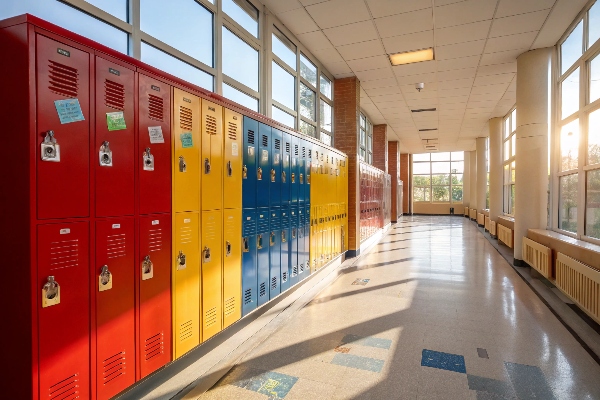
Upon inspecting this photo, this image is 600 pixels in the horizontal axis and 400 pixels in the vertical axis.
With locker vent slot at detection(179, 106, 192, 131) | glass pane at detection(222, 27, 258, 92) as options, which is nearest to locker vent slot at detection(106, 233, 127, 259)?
locker vent slot at detection(179, 106, 192, 131)

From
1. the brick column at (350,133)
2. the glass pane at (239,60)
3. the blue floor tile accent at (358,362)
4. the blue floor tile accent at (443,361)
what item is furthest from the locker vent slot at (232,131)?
the brick column at (350,133)

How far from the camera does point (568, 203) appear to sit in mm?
4750

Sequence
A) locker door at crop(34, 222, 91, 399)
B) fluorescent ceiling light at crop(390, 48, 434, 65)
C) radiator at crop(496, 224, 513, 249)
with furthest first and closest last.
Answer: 1. radiator at crop(496, 224, 513, 249)
2. fluorescent ceiling light at crop(390, 48, 434, 65)
3. locker door at crop(34, 222, 91, 399)

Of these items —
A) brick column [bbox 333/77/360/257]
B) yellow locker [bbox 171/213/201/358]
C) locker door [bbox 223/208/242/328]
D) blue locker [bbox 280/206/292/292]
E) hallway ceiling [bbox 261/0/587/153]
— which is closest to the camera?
yellow locker [bbox 171/213/201/358]

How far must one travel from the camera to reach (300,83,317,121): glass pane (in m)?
5.43

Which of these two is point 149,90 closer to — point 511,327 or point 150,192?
point 150,192

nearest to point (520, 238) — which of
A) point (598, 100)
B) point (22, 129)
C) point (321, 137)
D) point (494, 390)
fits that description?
point (598, 100)

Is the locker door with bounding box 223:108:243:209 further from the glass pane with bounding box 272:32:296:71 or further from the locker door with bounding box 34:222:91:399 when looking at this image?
the glass pane with bounding box 272:32:296:71

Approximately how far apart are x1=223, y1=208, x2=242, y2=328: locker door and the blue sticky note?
4.23 ft

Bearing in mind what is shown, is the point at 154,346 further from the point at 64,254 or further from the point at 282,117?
the point at 282,117

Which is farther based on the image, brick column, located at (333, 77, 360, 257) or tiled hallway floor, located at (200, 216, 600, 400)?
brick column, located at (333, 77, 360, 257)

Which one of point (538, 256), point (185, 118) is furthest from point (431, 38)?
point (185, 118)

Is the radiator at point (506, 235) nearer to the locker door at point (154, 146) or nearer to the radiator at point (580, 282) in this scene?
the radiator at point (580, 282)

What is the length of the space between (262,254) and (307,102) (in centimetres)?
325
